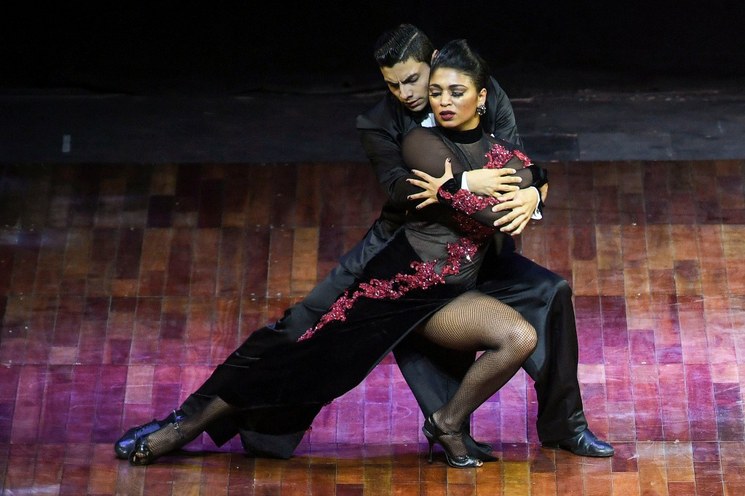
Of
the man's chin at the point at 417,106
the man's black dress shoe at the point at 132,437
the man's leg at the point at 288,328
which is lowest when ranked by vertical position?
the man's black dress shoe at the point at 132,437

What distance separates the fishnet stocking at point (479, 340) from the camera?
4547 mm

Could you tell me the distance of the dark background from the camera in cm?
645

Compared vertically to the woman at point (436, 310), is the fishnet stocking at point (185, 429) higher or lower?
lower

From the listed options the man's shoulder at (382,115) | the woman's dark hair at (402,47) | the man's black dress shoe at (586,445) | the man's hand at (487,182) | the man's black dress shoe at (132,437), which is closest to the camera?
the man's hand at (487,182)

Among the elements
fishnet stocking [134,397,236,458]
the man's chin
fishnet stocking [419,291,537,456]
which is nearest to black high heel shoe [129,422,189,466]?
fishnet stocking [134,397,236,458]

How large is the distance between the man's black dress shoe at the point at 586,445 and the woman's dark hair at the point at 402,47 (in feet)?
4.55

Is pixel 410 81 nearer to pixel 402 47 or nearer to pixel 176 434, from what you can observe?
pixel 402 47

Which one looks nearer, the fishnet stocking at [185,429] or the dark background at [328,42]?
the fishnet stocking at [185,429]

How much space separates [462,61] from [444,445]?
1282 mm

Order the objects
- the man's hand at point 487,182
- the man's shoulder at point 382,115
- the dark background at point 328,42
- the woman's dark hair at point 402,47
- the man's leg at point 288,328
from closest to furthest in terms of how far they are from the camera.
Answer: the man's hand at point 487,182 → the woman's dark hair at point 402,47 → the man's shoulder at point 382,115 → the man's leg at point 288,328 → the dark background at point 328,42

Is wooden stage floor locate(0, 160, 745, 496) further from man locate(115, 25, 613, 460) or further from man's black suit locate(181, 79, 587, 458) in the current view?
man's black suit locate(181, 79, 587, 458)

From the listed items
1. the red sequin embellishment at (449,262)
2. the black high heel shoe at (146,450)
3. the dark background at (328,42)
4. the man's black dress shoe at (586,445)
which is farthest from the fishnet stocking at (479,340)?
the dark background at (328,42)

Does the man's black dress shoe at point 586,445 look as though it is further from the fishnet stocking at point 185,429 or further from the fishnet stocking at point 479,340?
the fishnet stocking at point 185,429

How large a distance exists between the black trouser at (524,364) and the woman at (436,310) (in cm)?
6
